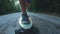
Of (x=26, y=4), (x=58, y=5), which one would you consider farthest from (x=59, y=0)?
(x=26, y=4)

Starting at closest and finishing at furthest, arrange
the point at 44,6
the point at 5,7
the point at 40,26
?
the point at 40,26
the point at 44,6
the point at 5,7

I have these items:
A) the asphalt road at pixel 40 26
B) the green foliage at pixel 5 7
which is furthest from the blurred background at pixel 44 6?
the asphalt road at pixel 40 26

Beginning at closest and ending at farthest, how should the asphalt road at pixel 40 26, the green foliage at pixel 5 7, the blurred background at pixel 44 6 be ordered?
1. the asphalt road at pixel 40 26
2. the blurred background at pixel 44 6
3. the green foliage at pixel 5 7

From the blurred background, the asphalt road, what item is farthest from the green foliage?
the asphalt road

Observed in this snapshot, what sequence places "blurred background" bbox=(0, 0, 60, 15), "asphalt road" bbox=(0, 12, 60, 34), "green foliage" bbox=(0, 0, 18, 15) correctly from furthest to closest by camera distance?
"green foliage" bbox=(0, 0, 18, 15) < "blurred background" bbox=(0, 0, 60, 15) < "asphalt road" bbox=(0, 12, 60, 34)

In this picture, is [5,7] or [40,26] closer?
[40,26]

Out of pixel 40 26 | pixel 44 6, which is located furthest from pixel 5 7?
pixel 40 26

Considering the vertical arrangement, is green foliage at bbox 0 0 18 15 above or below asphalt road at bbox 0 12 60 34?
below

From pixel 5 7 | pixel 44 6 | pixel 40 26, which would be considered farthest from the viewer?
pixel 5 7

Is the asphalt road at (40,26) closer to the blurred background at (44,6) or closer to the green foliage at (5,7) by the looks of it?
the blurred background at (44,6)

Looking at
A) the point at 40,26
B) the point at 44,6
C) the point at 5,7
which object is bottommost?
the point at 5,7

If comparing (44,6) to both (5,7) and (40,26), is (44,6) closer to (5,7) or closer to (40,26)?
(5,7)

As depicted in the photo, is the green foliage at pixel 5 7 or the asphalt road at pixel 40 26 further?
the green foliage at pixel 5 7

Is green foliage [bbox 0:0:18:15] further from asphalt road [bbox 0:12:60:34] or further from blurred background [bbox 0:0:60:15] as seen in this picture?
asphalt road [bbox 0:12:60:34]
